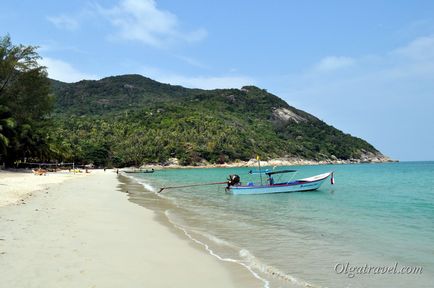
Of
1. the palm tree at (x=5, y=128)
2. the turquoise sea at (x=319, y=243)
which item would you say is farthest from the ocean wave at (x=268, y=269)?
the palm tree at (x=5, y=128)

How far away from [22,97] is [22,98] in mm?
153

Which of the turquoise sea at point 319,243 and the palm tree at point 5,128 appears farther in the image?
the palm tree at point 5,128

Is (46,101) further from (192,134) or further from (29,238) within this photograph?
(192,134)

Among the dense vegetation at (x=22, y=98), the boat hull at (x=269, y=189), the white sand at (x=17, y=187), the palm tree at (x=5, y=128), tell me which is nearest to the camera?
the white sand at (x=17, y=187)

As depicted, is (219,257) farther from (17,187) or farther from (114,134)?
(114,134)

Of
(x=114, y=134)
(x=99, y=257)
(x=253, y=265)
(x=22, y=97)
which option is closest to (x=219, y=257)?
(x=253, y=265)

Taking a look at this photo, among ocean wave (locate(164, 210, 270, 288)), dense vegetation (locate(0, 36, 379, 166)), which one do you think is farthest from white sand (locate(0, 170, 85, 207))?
dense vegetation (locate(0, 36, 379, 166))

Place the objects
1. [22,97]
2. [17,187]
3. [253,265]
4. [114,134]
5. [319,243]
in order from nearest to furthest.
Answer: [253,265]
[319,243]
[17,187]
[22,97]
[114,134]

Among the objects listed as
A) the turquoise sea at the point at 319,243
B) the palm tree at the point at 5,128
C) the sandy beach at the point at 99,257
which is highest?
the palm tree at the point at 5,128

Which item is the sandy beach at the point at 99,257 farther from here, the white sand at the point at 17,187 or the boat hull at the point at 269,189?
the boat hull at the point at 269,189

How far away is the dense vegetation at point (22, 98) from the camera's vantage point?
50.7 m

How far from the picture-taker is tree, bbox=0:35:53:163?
50.9 meters

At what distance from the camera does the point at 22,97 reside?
178 ft

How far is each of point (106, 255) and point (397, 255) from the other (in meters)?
8.17
